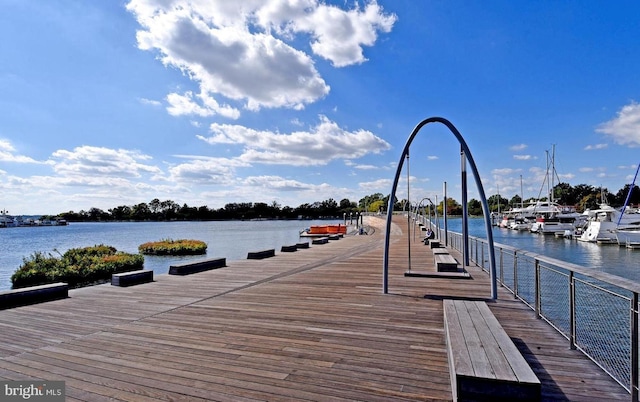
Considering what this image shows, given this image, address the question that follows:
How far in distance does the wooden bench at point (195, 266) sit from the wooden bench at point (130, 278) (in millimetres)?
920

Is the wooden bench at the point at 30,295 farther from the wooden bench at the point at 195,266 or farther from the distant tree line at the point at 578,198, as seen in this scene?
the distant tree line at the point at 578,198

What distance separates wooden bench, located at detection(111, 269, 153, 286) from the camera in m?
7.59

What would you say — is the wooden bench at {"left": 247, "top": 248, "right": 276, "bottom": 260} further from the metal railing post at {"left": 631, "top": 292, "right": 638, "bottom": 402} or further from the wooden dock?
the metal railing post at {"left": 631, "top": 292, "right": 638, "bottom": 402}

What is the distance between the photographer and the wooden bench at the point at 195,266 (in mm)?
9133

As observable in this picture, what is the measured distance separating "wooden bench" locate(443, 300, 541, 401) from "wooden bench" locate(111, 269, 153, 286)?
6.91 m

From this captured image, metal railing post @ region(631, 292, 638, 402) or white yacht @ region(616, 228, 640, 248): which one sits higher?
metal railing post @ region(631, 292, 638, 402)

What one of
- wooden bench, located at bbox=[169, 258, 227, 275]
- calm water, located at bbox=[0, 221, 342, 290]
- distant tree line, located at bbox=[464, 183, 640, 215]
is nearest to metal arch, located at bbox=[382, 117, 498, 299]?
wooden bench, located at bbox=[169, 258, 227, 275]

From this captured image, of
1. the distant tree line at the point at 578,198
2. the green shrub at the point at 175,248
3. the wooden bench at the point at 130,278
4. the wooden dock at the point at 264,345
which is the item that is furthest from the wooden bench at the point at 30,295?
the distant tree line at the point at 578,198

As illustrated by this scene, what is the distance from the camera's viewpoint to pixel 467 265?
9711 mm

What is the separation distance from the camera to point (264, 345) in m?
3.93

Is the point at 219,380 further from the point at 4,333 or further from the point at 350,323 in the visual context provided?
the point at 4,333

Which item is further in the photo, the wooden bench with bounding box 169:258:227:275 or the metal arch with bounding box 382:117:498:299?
the wooden bench with bounding box 169:258:227:275

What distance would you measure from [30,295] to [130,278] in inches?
71.0

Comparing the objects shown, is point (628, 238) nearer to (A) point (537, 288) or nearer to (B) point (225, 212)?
(A) point (537, 288)
